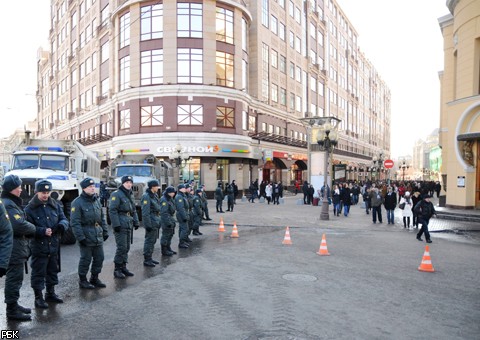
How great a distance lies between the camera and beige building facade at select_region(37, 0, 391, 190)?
34844 millimetres

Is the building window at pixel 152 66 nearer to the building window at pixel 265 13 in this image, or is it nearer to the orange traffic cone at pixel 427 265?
the building window at pixel 265 13

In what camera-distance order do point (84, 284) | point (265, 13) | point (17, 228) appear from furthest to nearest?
1. point (265, 13)
2. point (84, 284)
3. point (17, 228)

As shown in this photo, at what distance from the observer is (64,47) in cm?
5738

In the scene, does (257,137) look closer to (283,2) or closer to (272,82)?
(272,82)

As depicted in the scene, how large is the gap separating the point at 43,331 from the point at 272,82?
137 feet

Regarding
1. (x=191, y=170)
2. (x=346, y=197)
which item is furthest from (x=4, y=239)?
(x=191, y=170)

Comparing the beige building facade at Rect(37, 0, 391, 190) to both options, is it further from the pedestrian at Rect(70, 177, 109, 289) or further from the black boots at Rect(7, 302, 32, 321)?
the black boots at Rect(7, 302, 32, 321)

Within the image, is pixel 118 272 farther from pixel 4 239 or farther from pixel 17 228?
pixel 4 239

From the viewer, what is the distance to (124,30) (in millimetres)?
37312

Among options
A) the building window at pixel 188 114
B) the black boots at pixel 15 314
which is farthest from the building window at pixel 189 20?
the black boots at pixel 15 314

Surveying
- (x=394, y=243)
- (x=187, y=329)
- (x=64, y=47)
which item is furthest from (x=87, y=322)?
(x=64, y=47)

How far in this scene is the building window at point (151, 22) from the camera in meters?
34.8

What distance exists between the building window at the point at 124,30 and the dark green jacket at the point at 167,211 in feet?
98.6

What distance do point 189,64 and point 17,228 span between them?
1229 inches
